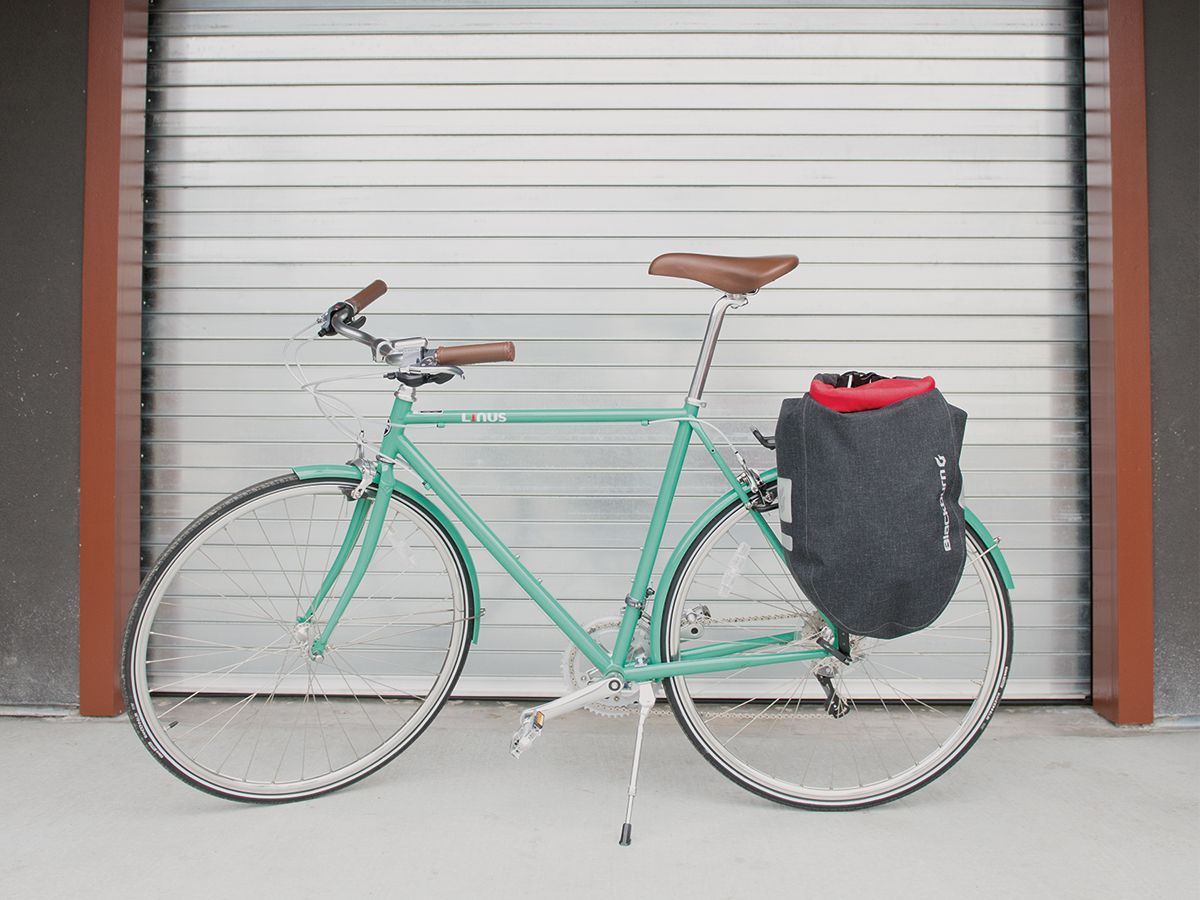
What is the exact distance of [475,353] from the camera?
2.20 metres

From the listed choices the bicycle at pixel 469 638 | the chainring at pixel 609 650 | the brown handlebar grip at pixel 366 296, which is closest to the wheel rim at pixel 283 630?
the bicycle at pixel 469 638

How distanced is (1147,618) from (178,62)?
12.4ft

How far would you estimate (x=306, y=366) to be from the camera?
311 cm

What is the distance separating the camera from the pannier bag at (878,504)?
208 cm

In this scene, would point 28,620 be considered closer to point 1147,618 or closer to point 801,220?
point 801,220

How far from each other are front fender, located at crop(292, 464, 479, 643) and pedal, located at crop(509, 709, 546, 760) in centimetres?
31

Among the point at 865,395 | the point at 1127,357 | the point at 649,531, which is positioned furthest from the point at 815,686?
the point at 1127,357

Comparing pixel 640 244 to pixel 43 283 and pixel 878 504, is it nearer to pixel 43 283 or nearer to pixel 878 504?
pixel 878 504

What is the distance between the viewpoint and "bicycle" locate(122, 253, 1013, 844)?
7.50 ft

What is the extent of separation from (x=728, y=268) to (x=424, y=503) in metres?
1.01

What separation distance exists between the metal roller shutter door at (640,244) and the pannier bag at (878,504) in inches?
38.2

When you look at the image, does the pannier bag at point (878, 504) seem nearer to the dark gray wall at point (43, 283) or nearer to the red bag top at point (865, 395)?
the red bag top at point (865, 395)

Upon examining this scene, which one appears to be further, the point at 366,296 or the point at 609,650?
the point at 609,650

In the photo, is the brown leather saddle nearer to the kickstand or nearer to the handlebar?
the handlebar
